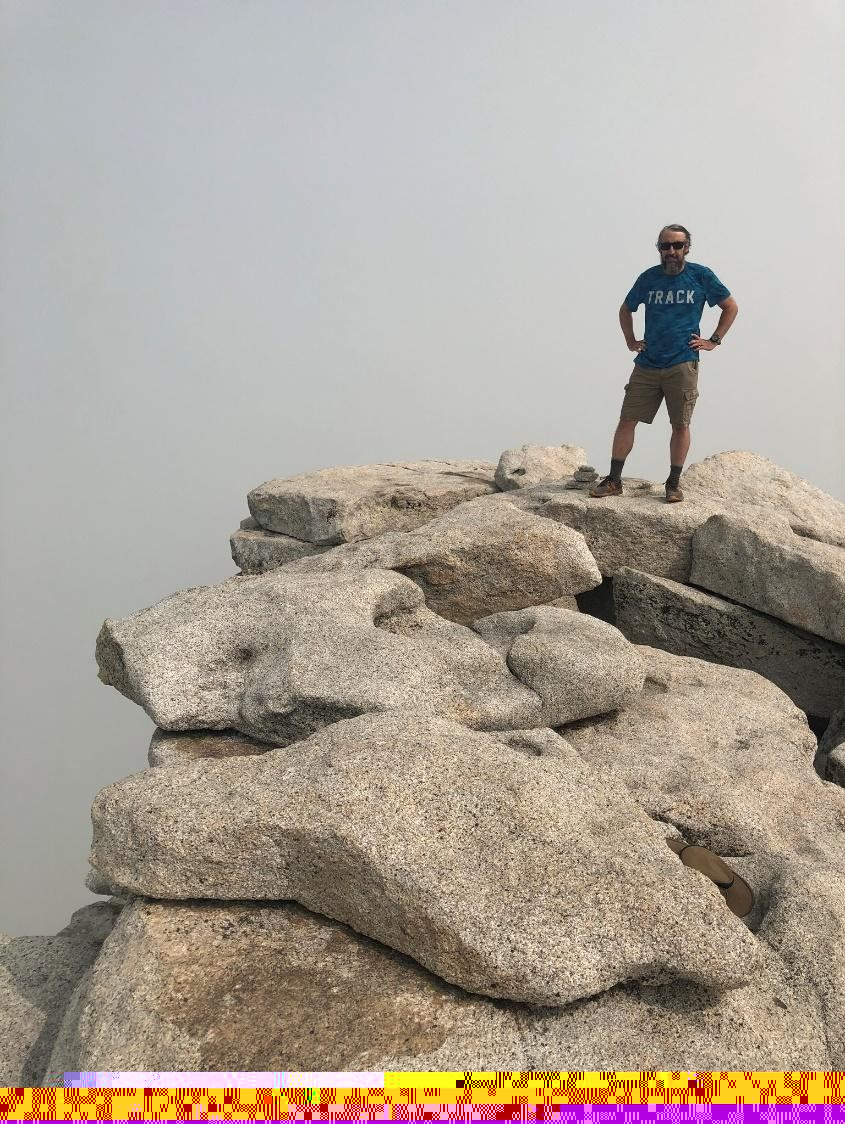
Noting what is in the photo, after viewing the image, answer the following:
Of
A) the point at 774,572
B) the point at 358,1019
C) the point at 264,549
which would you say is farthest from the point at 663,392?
the point at 358,1019

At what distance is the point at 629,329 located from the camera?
11.8 m

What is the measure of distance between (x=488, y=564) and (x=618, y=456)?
3444 mm

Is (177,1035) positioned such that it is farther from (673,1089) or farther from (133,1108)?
(673,1089)

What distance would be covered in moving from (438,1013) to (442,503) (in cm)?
969

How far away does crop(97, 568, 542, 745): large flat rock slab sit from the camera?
23.2 feet

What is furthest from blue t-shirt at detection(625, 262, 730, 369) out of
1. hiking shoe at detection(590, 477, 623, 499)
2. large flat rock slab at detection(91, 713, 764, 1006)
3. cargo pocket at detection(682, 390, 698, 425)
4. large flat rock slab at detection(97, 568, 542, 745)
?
large flat rock slab at detection(91, 713, 764, 1006)

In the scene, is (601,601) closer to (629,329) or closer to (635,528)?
(635,528)

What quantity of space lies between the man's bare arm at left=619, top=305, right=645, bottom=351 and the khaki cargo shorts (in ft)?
0.92

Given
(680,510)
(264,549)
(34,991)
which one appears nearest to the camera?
(34,991)

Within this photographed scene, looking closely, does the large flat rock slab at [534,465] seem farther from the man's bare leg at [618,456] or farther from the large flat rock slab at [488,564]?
the large flat rock slab at [488,564]

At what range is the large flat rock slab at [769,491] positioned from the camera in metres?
12.3

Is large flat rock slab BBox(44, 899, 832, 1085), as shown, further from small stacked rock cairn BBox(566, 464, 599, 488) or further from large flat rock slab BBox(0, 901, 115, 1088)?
small stacked rock cairn BBox(566, 464, 599, 488)

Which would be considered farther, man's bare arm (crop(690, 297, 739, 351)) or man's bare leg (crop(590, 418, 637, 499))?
man's bare leg (crop(590, 418, 637, 499))

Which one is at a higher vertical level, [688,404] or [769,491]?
[688,404]
